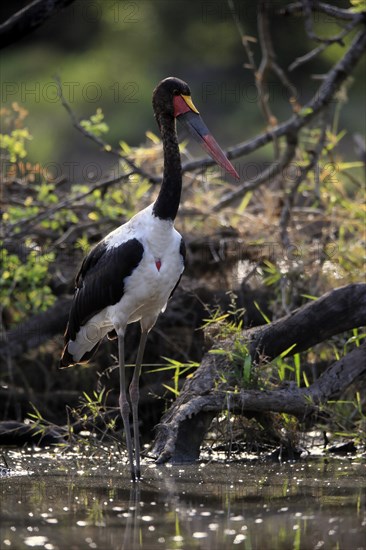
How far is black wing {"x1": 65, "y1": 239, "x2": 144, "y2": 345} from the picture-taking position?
5.75m

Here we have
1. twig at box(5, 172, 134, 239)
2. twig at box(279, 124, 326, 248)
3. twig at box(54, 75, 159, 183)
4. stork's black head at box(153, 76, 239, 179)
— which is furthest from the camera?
twig at box(279, 124, 326, 248)

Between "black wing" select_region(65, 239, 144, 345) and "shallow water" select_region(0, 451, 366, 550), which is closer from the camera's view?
"shallow water" select_region(0, 451, 366, 550)

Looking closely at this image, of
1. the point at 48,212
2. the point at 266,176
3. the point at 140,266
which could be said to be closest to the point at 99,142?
the point at 48,212

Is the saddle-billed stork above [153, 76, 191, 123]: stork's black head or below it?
below

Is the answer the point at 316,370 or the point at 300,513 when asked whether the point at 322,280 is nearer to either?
the point at 316,370

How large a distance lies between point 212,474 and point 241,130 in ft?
37.2

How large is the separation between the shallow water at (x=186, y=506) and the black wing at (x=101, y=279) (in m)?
0.79

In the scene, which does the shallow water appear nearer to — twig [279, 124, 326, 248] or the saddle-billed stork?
the saddle-billed stork

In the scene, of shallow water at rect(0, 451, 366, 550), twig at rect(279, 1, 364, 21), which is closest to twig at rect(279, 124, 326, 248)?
twig at rect(279, 1, 364, 21)

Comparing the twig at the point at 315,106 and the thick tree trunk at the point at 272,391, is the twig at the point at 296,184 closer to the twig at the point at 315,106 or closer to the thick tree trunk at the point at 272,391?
the twig at the point at 315,106

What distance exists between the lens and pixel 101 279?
590 cm

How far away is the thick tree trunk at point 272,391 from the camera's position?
5.93 meters

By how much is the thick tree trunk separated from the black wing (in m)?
0.68

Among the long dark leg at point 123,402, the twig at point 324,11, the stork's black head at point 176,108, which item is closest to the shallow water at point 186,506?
the long dark leg at point 123,402
